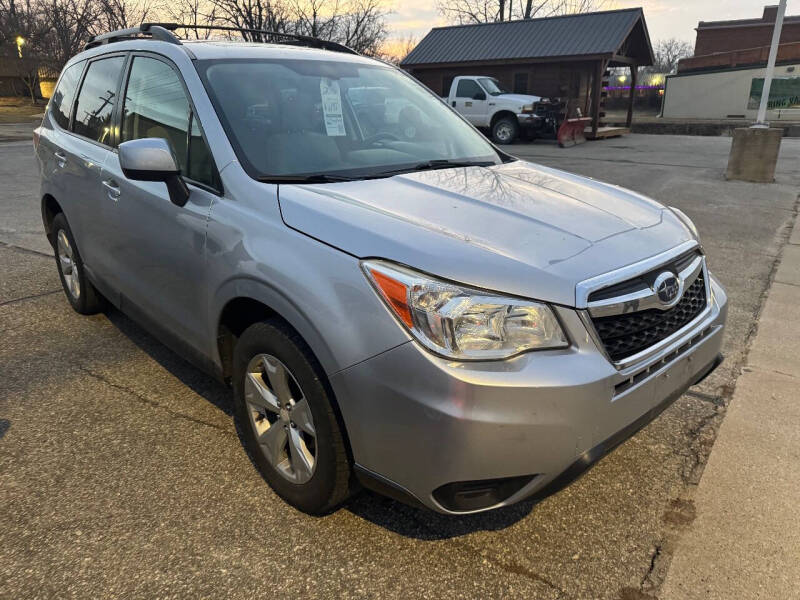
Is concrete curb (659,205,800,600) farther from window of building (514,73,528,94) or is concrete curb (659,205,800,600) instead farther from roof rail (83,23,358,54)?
window of building (514,73,528,94)

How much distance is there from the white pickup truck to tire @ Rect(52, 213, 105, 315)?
15739 millimetres

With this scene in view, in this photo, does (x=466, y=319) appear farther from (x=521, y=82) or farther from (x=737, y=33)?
(x=737, y=33)

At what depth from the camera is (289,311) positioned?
80.5 inches

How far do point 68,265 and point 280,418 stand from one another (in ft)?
9.56

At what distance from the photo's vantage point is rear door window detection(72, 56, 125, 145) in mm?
3494

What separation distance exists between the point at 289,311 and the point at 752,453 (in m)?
2.23

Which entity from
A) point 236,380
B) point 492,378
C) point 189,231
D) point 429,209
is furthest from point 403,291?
point 189,231

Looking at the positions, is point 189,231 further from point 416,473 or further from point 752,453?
point 752,453

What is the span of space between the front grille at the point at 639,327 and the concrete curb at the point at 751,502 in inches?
31.5

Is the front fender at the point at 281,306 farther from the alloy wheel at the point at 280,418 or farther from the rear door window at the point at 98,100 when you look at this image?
the rear door window at the point at 98,100

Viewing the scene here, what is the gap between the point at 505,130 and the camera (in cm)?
1923

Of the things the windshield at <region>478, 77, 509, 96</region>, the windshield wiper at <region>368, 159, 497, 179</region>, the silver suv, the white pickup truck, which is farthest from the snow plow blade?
the windshield wiper at <region>368, 159, 497, 179</region>

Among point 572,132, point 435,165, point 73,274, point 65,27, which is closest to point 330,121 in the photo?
point 435,165

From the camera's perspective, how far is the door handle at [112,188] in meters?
3.20
